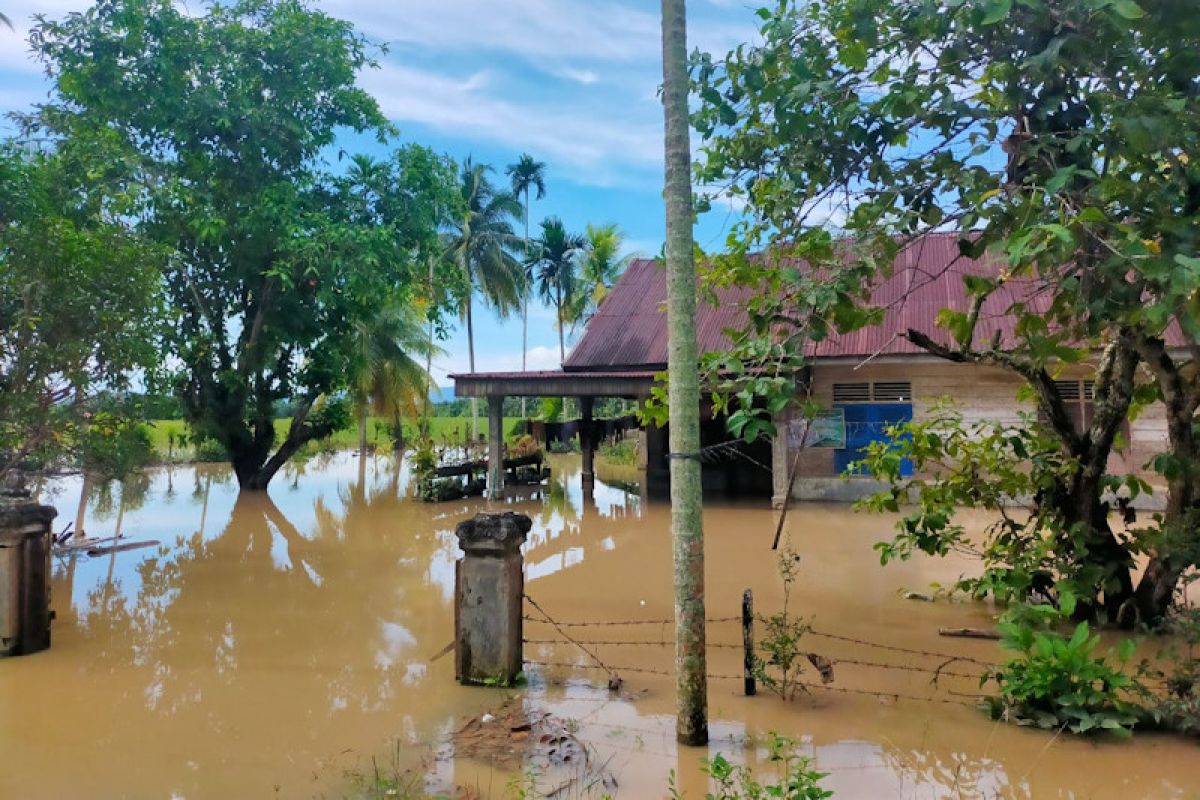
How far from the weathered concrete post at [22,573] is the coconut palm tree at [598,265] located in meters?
26.2

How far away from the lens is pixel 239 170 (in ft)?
55.4

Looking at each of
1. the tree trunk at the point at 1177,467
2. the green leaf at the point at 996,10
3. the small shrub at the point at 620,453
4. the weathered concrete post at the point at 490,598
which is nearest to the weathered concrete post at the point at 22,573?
the weathered concrete post at the point at 490,598

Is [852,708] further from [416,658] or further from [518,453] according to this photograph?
[518,453]

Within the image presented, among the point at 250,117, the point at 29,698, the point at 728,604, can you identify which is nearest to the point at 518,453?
the point at 250,117

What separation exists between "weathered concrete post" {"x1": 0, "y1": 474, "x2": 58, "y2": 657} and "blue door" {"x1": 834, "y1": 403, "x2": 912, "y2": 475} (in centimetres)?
1278

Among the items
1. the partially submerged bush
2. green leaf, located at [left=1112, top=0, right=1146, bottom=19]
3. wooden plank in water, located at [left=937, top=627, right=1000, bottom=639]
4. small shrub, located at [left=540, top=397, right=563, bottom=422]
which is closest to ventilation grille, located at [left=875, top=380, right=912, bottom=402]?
the partially submerged bush

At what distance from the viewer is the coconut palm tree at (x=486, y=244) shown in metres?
30.4

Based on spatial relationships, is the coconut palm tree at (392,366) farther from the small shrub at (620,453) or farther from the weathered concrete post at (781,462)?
the weathered concrete post at (781,462)

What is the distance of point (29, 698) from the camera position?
19.1 ft

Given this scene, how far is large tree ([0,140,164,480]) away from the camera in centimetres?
775

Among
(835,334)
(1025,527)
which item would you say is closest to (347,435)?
(835,334)

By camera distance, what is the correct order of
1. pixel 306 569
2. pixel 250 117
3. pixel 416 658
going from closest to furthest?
pixel 416 658
pixel 306 569
pixel 250 117

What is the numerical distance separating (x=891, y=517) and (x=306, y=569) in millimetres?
9818

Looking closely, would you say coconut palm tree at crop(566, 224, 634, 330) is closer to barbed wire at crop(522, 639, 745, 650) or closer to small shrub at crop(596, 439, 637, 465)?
small shrub at crop(596, 439, 637, 465)
